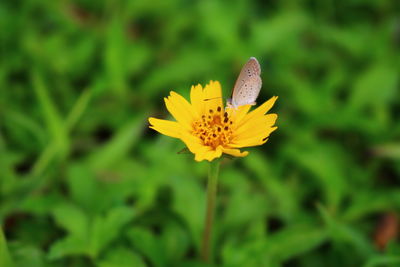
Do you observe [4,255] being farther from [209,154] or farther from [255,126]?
[255,126]

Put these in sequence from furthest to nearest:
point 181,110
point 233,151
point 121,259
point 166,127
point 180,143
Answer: point 180,143
point 121,259
point 181,110
point 166,127
point 233,151

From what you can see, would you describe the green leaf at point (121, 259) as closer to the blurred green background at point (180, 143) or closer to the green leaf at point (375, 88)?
the blurred green background at point (180, 143)

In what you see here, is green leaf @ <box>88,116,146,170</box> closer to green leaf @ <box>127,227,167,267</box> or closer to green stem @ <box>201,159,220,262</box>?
green leaf @ <box>127,227,167,267</box>

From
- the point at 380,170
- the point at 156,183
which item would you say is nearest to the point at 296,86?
the point at 380,170

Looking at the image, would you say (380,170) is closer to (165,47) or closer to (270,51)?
(270,51)

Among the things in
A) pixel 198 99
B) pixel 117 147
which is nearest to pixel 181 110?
pixel 198 99

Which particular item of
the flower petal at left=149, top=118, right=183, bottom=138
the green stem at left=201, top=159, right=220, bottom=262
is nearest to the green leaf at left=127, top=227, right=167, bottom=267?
the green stem at left=201, top=159, right=220, bottom=262

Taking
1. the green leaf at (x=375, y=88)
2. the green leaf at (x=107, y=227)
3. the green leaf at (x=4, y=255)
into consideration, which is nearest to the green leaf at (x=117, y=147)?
the green leaf at (x=107, y=227)
